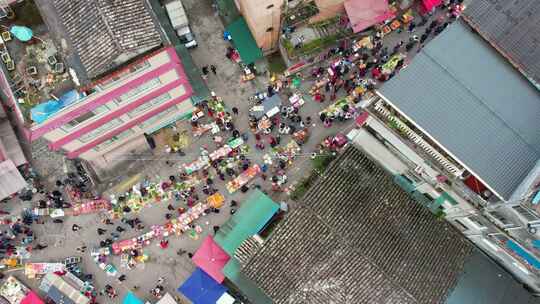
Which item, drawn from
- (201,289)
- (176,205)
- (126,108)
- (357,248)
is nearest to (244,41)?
(126,108)

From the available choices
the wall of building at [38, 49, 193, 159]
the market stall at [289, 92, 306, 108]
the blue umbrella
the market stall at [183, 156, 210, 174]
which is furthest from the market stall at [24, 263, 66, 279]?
the market stall at [289, 92, 306, 108]

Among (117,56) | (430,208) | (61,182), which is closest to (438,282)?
(430,208)

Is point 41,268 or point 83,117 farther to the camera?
point 41,268

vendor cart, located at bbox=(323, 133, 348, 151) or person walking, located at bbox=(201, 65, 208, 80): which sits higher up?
person walking, located at bbox=(201, 65, 208, 80)

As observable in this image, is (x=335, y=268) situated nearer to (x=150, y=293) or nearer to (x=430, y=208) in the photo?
(x=430, y=208)

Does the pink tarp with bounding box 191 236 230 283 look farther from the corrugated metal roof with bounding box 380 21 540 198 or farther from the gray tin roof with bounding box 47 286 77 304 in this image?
the corrugated metal roof with bounding box 380 21 540 198

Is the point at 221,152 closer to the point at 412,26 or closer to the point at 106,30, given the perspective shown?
the point at 106,30

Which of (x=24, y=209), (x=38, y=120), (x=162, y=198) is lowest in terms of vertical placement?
(x=162, y=198)
